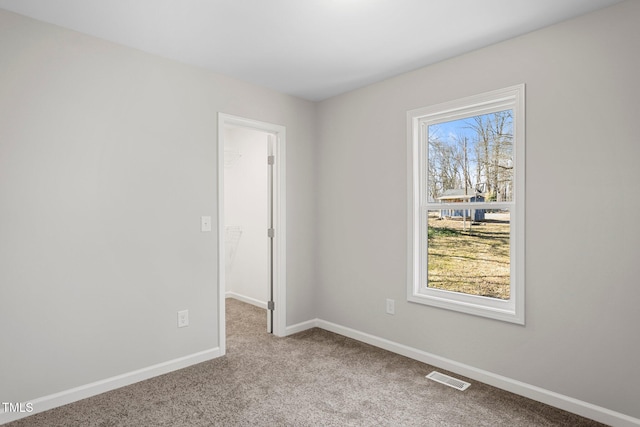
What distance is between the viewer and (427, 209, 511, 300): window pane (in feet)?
8.87

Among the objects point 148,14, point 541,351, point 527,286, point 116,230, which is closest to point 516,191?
point 527,286

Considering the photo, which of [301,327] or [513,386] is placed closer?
[513,386]

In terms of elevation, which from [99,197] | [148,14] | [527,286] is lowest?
[527,286]

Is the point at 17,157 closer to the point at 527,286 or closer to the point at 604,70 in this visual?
the point at 527,286

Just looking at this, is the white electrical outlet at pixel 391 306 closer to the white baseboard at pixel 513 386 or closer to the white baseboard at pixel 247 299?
the white baseboard at pixel 513 386

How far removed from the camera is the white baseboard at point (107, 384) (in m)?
2.24

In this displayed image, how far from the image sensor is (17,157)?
7.22 ft

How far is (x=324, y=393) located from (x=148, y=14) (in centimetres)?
270

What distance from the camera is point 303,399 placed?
2441 millimetres

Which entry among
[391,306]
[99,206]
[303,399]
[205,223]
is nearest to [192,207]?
[205,223]

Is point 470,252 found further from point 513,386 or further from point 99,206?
point 99,206

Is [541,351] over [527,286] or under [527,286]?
under

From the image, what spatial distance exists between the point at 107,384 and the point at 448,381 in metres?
2.43

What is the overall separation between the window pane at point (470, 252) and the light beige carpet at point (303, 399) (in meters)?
0.71
